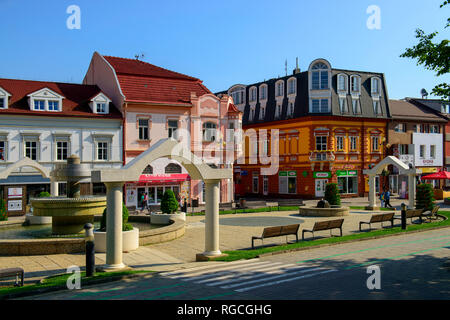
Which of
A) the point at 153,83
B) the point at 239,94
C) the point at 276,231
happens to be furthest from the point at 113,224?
the point at 239,94

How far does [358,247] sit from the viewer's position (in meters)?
17.3

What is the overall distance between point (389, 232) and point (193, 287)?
13.0 metres

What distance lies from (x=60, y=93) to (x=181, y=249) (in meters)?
23.3

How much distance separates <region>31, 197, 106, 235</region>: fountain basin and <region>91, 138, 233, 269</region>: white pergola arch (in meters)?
5.45

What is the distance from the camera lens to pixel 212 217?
14.9m

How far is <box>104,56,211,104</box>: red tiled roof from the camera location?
36.6 meters

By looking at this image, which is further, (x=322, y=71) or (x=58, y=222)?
(x=322, y=71)

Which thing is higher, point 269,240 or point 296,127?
point 296,127

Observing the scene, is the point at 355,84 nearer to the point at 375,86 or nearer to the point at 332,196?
the point at 375,86

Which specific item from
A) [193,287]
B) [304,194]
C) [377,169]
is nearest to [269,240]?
[193,287]

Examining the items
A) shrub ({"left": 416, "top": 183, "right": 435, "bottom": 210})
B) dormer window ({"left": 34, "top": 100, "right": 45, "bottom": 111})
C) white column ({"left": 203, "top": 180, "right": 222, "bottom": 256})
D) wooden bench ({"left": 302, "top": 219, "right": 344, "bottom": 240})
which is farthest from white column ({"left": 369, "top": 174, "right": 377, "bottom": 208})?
dormer window ({"left": 34, "top": 100, "right": 45, "bottom": 111})

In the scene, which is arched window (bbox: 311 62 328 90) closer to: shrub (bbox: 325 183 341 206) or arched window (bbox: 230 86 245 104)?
arched window (bbox: 230 86 245 104)

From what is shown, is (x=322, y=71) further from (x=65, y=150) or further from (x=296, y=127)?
(x=65, y=150)

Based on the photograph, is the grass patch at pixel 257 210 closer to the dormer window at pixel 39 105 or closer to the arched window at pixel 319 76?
the dormer window at pixel 39 105
